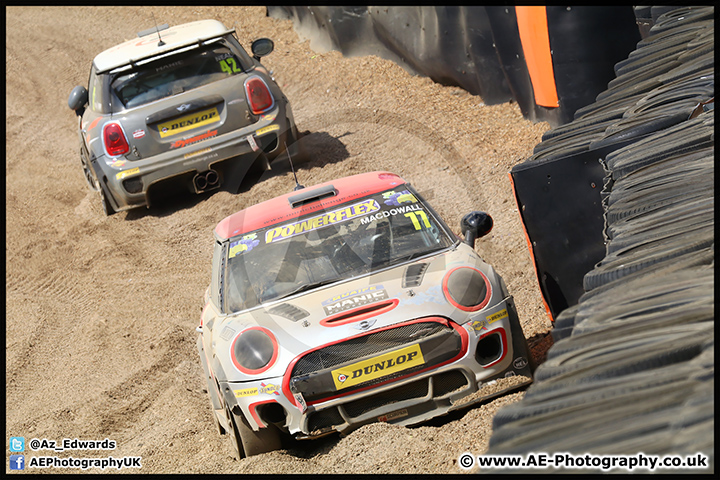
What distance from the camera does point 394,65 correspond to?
12398 mm

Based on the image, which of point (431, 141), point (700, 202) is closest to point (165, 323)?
point (431, 141)

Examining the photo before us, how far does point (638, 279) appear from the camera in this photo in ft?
9.23

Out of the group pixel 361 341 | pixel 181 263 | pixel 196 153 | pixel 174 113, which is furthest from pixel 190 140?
pixel 361 341

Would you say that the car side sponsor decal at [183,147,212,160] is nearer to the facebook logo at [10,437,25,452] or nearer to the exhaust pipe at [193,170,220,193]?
the exhaust pipe at [193,170,220,193]

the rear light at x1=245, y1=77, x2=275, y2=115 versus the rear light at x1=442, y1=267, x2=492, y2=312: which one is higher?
the rear light at x1=442, y1=267, x2=492, y2=312

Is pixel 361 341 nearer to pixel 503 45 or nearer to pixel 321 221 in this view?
pixel 321 221

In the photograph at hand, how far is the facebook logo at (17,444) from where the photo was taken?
18.5ft

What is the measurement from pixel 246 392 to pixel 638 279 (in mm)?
2447

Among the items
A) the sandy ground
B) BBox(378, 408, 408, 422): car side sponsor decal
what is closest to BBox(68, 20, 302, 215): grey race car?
the sandy ground

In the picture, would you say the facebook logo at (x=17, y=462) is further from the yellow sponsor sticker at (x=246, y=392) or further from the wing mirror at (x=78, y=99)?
the wing mirror at (x=78, y=99)

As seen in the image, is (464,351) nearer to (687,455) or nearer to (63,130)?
(687,455)

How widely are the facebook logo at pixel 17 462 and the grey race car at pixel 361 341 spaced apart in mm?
1512

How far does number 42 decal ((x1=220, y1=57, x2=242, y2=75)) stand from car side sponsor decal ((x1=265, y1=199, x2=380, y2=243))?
440cm

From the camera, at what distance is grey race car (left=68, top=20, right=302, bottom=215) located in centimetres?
900
